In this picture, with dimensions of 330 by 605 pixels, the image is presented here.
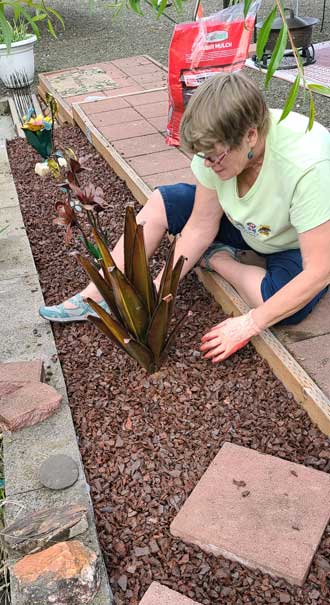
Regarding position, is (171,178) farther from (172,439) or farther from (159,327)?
(172,439)

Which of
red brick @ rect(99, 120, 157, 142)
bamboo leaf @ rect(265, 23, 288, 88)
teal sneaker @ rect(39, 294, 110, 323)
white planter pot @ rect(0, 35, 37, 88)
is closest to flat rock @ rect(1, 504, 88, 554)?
teal sneaker @ rect(39, 294, 110, 323)

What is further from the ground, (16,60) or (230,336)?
(230,336)

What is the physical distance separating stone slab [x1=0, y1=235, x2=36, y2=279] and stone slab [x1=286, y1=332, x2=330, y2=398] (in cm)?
151

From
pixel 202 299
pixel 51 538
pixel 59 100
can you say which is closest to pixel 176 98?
pixel 202 299

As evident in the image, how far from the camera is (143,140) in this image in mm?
4523

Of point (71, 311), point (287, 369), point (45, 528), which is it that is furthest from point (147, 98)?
point (45, 528)

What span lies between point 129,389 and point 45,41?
30.6 feet

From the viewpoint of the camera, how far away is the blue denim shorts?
2.37 m

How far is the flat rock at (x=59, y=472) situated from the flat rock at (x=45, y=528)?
146mm

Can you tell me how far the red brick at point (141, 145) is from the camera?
430 cm

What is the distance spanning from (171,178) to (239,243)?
1208 mm

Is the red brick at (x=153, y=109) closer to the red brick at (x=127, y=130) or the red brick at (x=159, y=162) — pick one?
the red brick at (x=127, y=130)

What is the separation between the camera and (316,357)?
226cm

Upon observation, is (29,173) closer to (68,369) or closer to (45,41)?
(68,369)
